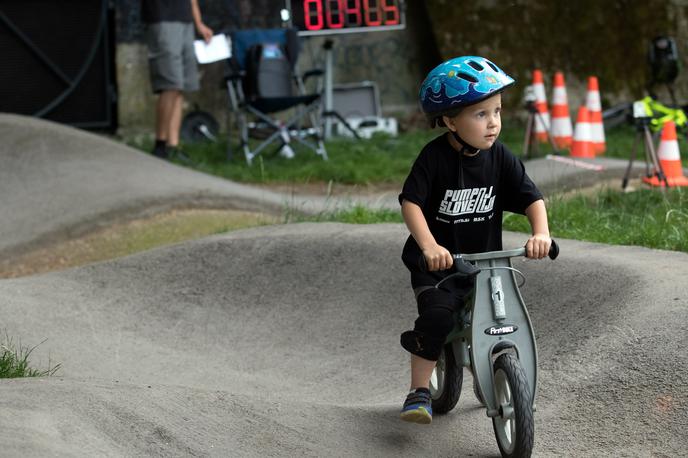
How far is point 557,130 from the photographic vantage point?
13.3m

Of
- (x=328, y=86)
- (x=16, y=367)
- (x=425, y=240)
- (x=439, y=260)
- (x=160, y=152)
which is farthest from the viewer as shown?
(x=328, y=86)

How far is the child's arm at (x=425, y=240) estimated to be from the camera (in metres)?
4.61

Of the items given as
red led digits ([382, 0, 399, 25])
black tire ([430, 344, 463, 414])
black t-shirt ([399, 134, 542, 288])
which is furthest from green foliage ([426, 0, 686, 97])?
black t-shirt ([399, 134, 542, 288])

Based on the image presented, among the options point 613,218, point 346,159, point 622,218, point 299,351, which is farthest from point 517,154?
point 299,351

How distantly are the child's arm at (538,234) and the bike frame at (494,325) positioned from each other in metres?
0.11

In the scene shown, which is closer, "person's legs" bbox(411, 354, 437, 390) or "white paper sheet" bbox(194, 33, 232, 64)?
"person's legs" bbox(411, 354, 437, 390)

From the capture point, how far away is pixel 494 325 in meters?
4.82

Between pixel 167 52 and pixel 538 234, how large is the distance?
26.5ft

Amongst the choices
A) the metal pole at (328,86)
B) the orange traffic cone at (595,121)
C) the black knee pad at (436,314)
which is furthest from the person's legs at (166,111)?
the black knee pad at (436,314)

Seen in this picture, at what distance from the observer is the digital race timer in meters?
14.1

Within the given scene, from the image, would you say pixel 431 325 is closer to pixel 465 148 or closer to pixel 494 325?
pixel 494 325

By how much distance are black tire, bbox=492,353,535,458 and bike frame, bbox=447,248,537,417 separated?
0.05m

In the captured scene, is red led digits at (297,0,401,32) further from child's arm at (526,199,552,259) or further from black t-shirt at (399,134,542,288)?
child's arm at (526,199,552,259)

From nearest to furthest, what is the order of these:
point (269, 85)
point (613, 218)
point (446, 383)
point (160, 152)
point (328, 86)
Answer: point (446, 383) → point (613, 218) → point (160, 152) → point (269, 85) → point (328, 86)
